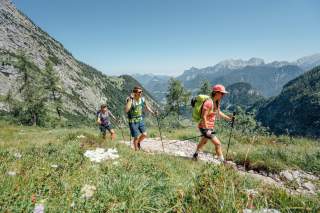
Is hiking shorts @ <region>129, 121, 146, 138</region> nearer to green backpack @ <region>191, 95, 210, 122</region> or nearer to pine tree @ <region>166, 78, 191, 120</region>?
green backpack @ <region>191, 95, 210, 122</region>

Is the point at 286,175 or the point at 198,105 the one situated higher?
the point at 198,105

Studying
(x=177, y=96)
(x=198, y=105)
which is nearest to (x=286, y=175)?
(x=198, y=105)

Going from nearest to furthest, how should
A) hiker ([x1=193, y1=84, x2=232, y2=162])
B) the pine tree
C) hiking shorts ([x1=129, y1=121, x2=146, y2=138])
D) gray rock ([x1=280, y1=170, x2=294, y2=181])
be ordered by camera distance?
1. hiker ([x1=193, y1=84, x2=232, y2=162])
2. gray rock ([x1=280, y1=170, x2=294, y2=181])
3. hiking shorts ([x1=129, y1=121, x2=146, y2=138])
4. the pine tree

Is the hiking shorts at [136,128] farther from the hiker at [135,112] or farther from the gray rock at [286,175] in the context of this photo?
the gray rock at [286,175]

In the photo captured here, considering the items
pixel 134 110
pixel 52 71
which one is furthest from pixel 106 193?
pixel 52 71

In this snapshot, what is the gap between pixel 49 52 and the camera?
190375 mm

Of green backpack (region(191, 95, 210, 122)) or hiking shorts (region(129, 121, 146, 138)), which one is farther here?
hiking shorts (region(129, 121, 146, 138))

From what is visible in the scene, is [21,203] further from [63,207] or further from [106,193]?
[106,193]

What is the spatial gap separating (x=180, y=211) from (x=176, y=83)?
70.0 meters

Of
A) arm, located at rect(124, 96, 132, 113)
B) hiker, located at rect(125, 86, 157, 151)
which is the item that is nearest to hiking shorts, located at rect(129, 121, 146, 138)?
hiker, located at rect(125, 86, 157, 151)

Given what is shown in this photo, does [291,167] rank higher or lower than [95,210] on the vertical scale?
lower

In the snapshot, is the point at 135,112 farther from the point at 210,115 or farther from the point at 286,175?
the point at 286,175

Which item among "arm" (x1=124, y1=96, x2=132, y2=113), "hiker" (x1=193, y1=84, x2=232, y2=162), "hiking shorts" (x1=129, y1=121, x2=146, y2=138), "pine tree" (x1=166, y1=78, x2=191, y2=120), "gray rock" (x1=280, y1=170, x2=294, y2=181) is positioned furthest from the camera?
"pine tree" (x1=166, y1=78, x2=191, y2=120)

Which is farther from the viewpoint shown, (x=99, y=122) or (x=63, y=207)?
(x=99, y=122)
